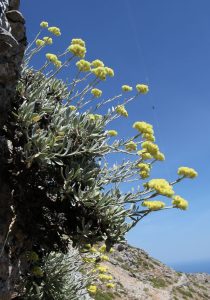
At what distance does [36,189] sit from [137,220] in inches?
57.3

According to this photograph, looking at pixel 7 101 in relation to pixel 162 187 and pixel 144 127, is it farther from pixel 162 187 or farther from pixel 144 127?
pixel 162 187

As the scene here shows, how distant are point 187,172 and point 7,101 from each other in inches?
99.7

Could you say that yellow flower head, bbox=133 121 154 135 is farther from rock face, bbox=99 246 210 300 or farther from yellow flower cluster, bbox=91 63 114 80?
rock face, bbox=99 246 210 300

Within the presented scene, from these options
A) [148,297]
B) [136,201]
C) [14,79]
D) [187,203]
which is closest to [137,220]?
[136,201]

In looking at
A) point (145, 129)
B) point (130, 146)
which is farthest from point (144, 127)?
point (130, 146)

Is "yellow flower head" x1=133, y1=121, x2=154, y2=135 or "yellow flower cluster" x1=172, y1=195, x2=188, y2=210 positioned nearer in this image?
"yellow flower cluster" x1=172, y1=195, x2=188, y2=210

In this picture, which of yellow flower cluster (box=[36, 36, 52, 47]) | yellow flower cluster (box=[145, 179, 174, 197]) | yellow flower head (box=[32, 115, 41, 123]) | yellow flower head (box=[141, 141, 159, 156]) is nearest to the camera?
yellow flower cluster (box=[145, 179, 174, 197])

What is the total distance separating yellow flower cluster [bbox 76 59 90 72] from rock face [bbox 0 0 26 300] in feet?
2.71

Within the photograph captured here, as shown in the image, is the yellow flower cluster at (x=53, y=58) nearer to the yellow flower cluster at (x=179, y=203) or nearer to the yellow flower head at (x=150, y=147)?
the yellow flower head at (x=150, y=147)

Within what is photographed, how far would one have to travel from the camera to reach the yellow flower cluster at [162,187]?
523cm

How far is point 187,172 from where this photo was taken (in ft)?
18.6

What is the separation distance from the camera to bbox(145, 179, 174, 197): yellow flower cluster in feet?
17.2

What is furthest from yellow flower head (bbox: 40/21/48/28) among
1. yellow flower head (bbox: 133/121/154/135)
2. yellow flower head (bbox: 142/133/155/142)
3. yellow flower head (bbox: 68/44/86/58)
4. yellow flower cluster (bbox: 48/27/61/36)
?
yellow flower head (bbox: 142/133/155/142)

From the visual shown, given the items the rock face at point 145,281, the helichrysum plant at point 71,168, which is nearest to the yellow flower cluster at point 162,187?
the helichrysum plant at point 71,168
